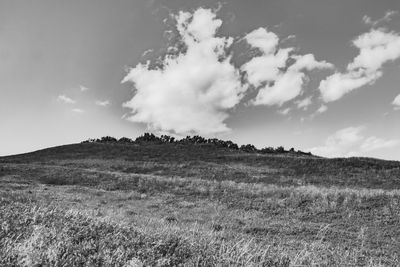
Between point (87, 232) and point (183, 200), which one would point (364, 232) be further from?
point (87, 232)

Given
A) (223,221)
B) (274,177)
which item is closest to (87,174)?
(274,177)

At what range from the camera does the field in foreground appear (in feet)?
17.2

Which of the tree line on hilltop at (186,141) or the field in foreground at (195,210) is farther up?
the tree line on hilltop at (186,141)

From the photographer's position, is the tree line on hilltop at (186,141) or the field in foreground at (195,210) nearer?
the field in foreground at (195,210)

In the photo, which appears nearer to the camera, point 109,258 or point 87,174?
point 109,258

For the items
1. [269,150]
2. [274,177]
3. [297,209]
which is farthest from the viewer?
[269,150]

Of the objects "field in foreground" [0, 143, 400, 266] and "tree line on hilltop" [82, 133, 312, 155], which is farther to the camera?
"tree line on hilltop" [82, 133, 312, 155]

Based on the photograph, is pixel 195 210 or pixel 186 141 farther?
pixel 186 141

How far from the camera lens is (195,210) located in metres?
23.4

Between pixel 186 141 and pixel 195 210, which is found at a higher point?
pixel 186 141

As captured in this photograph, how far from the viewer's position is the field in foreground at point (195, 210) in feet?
17.2

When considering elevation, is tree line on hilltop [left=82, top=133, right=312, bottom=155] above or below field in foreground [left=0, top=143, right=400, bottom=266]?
above

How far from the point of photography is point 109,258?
450 centimetres

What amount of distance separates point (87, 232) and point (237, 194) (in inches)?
930
